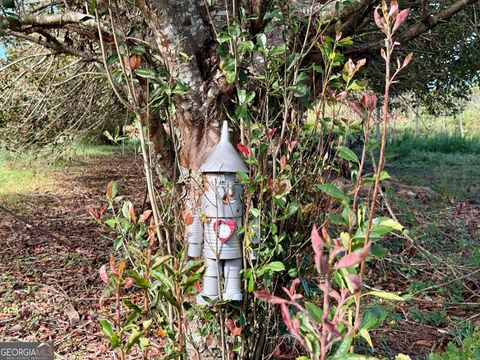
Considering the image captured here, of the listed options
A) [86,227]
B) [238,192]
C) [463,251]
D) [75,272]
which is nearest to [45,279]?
[75,272]

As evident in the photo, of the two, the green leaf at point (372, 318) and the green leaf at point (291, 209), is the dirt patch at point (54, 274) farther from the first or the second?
the green leaf at point (372, 318)

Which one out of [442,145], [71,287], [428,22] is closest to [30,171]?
[71,287]

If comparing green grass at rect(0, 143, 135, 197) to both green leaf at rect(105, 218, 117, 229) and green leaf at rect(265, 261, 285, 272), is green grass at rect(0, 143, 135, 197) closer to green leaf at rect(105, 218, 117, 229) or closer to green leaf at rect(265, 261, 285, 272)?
green leaf at rect(105, 218, 117, 229)

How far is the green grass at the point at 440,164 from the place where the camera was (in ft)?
23.3

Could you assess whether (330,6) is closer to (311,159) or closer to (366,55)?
(311,159)

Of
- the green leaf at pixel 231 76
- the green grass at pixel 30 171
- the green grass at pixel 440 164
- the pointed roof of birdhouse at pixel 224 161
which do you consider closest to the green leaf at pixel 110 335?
the pointed roof of birdhouse at pixel 224 161

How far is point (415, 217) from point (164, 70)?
12.6 feet

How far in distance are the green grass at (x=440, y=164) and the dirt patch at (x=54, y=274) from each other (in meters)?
3.51

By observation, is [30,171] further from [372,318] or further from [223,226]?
[372,318]

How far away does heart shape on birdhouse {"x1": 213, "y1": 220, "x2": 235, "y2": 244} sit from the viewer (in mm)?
1705

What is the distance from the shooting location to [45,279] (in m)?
3.64

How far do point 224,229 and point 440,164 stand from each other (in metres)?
8.61

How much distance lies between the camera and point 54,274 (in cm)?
373

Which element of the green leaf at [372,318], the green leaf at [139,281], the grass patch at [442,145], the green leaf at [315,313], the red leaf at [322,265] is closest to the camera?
the red leaf at [322,265]
